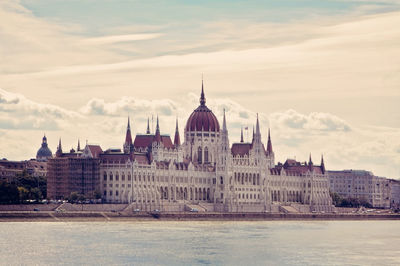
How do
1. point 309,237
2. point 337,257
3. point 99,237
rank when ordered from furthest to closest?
point 309,237, point 99,237, point 337,257

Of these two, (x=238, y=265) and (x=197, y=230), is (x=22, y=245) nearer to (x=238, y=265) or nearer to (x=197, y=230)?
(x=238, y=265)

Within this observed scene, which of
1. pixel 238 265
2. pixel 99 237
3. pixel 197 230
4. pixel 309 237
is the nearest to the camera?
pixel 238 265

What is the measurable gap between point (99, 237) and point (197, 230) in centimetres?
2553

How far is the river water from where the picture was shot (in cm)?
13400

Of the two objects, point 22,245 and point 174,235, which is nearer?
point 22,245

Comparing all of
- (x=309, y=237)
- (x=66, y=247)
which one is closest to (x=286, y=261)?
(x=66, y=247)

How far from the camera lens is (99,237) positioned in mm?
160000

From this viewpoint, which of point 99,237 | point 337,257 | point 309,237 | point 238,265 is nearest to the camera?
point 238,265

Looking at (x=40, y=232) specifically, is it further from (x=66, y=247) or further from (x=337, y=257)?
(x=337, y=257)

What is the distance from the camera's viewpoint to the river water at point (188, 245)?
440ft

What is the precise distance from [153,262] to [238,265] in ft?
28.7

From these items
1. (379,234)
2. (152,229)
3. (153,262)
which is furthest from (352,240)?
(153,262)

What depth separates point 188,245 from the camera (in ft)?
495

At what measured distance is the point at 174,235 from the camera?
16762 cm
